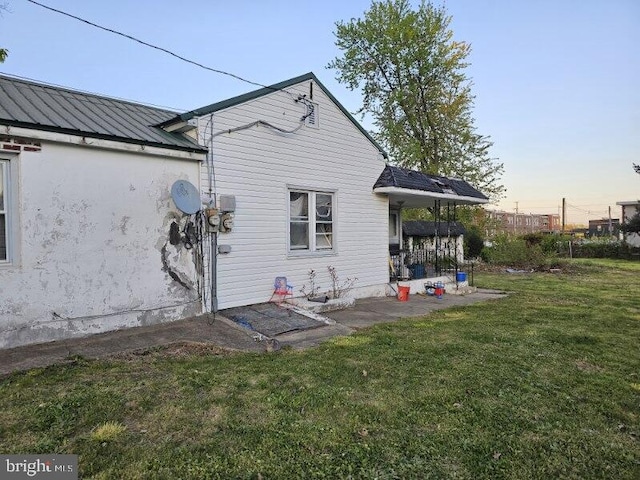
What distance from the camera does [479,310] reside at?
29.3 feet

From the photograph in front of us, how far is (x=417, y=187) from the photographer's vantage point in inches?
425

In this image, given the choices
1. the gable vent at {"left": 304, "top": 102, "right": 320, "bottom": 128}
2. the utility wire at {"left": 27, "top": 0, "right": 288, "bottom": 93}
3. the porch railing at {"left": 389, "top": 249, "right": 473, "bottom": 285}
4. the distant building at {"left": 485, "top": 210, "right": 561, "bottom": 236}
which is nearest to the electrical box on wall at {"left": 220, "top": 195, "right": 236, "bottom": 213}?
the utility wire at {"left": 27, "top": 0, "right": 288, "bottom": 93}

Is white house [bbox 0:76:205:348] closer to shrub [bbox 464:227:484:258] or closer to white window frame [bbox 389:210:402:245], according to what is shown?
white window frame [bbox 389:210:402:245]

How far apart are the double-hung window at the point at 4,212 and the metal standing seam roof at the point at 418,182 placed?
7.90 m

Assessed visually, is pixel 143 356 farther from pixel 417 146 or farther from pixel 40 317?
pixel 417 146

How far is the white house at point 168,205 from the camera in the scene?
5215 mm

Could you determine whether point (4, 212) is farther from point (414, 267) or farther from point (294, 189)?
point (414, 267)

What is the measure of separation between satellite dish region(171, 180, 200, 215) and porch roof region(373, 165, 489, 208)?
5.32m

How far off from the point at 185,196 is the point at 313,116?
404cm

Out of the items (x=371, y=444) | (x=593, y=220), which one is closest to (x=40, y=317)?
(x=371, y=444)

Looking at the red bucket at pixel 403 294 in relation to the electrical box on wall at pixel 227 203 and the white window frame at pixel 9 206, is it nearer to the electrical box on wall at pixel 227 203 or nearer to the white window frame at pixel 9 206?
the electrical box on wall at pixel 227 203

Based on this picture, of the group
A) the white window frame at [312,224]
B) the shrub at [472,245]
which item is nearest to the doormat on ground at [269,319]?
the white window frame at [312,224]

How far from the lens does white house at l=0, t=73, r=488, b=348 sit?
521 cm

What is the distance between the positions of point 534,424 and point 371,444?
1.49 m
